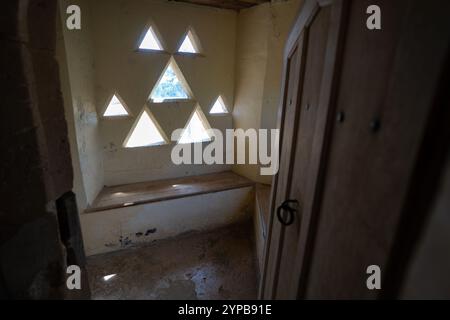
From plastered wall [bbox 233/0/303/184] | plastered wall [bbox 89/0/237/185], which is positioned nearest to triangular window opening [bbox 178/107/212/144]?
plastered wall [bbox 89/0/237/185]

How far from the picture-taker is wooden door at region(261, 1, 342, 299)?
58 cm

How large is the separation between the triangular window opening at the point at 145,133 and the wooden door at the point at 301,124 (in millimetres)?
1480

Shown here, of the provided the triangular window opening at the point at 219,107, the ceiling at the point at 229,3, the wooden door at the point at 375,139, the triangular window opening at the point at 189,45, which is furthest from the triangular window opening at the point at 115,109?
the wooden door at the point at 375,139

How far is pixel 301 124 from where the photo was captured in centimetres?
75

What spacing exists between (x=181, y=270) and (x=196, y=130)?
4.03 feet

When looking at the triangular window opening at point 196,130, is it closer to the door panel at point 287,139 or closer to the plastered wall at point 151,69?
the plastered wall at point 151,69

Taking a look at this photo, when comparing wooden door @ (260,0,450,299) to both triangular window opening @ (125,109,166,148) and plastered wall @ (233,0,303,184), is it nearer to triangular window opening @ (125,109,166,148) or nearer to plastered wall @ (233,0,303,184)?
plastered wall @ (233,0,303,184)

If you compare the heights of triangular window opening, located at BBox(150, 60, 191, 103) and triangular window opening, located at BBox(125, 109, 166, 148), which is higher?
triangular window opening, located at BBox(150, 60, 191, 103)

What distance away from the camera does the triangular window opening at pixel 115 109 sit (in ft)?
6.51

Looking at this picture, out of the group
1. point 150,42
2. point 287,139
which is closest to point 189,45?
point 150,42

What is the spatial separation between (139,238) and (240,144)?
121cm

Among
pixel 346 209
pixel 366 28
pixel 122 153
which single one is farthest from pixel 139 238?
pixel 366 28

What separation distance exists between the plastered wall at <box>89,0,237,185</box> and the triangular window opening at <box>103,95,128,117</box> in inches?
1.9
